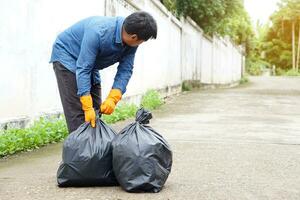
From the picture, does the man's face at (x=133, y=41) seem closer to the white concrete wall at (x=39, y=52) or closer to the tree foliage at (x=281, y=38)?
the white concrete wall at (x=39, y=52)

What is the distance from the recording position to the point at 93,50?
4.38m

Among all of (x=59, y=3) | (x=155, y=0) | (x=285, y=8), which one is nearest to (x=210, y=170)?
(x=59, y=3)

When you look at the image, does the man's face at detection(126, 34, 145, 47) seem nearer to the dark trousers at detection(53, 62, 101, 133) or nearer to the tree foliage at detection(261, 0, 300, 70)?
the dark trousers at detection(53, 62, 101, 133)

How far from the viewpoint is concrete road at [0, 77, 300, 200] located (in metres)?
4.32

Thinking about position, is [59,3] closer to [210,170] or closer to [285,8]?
[210,170]

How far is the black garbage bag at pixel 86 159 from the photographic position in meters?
4.31

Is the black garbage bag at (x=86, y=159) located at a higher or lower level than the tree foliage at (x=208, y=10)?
lower

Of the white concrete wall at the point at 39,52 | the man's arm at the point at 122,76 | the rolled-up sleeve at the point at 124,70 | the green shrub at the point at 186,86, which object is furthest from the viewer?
the green shrub at the point at 186,86

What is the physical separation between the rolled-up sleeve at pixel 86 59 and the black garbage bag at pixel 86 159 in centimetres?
30

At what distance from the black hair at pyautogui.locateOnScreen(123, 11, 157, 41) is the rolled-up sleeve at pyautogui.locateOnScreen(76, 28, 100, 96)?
0.88 ft

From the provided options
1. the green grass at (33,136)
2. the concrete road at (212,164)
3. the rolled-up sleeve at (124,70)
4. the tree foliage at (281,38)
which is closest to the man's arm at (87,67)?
the rolled-up sleeve at (124,70)

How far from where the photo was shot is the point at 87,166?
431 centimetres

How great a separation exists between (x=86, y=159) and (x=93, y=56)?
2.49 feet

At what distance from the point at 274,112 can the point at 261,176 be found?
6687 millimetres
